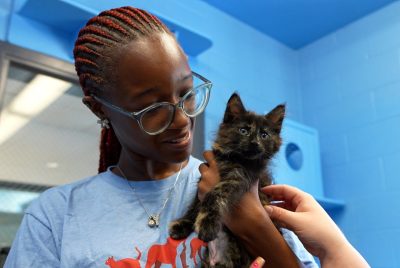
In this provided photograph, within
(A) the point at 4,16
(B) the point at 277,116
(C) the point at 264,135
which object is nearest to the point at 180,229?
(C) the point at 264,135

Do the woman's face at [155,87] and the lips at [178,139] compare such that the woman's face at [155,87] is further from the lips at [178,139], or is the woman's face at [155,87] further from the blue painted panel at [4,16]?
the blue painted panel at [4,16]

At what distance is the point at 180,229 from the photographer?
3.89 ft

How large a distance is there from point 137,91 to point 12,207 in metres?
1.45

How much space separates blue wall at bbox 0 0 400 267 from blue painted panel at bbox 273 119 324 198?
0.94ft

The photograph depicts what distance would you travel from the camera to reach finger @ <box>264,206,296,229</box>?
119 cm

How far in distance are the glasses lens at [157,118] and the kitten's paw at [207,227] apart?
11.4 inches

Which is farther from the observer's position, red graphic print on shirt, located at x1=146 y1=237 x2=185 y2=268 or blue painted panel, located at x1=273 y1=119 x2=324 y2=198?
blue painted panel, located at x1=273 y1=119 x2=324 y2=198

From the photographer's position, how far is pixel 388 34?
11.4 ft

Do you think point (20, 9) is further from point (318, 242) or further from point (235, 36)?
point (318, 242)

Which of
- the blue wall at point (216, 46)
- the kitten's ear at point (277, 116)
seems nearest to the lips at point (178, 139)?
the kitten's ear at point (277, 116)

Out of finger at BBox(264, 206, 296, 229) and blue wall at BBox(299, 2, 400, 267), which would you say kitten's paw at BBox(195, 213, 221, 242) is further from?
blue wall at BBox(299, 2, 400, 267)

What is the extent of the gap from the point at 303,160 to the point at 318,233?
2.21 meters

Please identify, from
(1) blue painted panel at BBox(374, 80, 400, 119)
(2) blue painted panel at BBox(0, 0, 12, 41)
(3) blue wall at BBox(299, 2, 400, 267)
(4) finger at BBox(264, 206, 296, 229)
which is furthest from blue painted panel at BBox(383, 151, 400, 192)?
(2) blue painted panel at BBox(0, 0, 12, 41)

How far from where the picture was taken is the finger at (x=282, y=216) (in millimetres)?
1192
